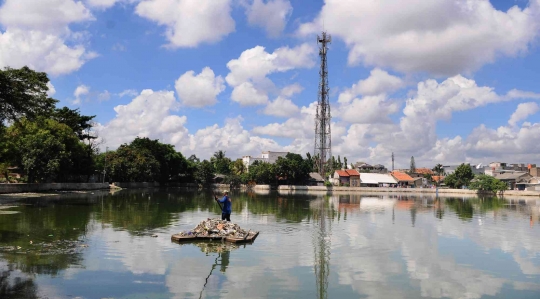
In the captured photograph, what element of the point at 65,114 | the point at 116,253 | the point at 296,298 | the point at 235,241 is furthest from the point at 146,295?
the point at 65,114

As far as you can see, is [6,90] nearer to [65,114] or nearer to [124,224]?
[124,224]

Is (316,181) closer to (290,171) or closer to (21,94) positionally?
(290,171)

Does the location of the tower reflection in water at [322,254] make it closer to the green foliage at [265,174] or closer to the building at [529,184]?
the green foliage at [265,174]

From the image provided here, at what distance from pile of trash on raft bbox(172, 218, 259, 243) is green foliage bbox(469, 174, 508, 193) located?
73.4 metres

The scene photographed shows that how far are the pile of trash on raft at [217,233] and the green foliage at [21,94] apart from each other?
15.3 meters

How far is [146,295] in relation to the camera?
A: 33.5 feet

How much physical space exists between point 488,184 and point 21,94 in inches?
3039

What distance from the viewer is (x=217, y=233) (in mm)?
17422

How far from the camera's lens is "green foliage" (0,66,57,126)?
25.2m

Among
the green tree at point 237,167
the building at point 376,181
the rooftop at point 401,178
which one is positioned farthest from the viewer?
the green tree at point 237,167

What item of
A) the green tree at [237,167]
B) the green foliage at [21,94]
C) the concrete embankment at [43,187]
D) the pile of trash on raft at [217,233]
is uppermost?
the green foliage at [21,94]

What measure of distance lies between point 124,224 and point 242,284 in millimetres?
13479

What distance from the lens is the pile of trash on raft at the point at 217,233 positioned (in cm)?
1702

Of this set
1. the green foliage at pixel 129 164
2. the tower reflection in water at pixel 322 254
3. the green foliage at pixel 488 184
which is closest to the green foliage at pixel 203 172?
the green foliage at pixel 129 164
